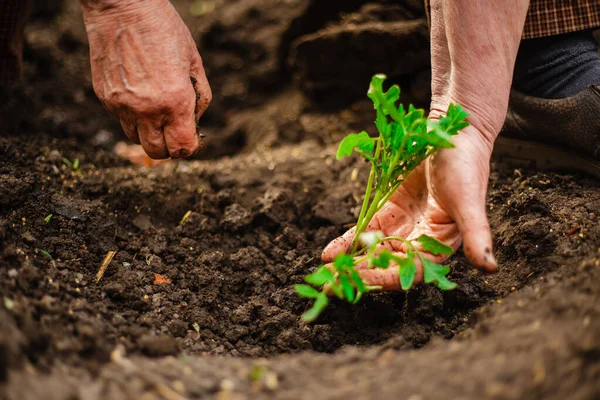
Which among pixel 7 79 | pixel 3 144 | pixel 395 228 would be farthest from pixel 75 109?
pixel 395 228

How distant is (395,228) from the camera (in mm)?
2033

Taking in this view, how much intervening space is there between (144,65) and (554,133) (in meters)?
1.78

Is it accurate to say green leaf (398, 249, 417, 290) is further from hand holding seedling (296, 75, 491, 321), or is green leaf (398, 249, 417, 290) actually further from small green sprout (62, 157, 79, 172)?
small green sprout (62, 157, 79, 172)

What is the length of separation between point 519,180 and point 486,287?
28.3 inches

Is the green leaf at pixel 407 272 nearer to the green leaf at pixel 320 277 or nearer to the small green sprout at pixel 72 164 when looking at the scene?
the green leaf at pixel 320 277

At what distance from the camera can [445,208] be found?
1.72 metres

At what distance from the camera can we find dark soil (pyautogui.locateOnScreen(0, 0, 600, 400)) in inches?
50.8

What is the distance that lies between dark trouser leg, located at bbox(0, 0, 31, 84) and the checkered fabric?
8.51 ft

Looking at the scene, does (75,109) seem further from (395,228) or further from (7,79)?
(395,228)

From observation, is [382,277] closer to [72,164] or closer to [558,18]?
[558,18]

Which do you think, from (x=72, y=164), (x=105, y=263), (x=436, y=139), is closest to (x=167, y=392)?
(x=105, y=263)

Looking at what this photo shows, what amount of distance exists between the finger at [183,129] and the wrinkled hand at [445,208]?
2.34ft

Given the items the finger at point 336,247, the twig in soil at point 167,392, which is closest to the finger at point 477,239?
the finger at point 336,247

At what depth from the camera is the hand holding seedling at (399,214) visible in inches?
59.7
